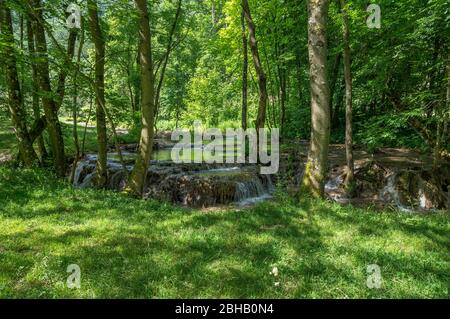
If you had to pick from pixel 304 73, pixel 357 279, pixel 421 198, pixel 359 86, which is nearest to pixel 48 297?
pixel 357 279

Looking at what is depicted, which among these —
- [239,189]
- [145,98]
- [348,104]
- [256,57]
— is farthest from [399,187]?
[145,98]

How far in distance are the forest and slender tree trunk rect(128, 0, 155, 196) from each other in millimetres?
39

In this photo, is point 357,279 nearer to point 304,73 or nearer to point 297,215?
point 297,215

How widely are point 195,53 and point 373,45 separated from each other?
26.1 meters

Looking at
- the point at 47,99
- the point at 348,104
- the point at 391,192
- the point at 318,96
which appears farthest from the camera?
the point at 391,192

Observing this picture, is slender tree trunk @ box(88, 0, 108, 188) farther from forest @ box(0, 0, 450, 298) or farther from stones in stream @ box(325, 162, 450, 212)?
stones in stream @ box(325, 162, 450, 212)

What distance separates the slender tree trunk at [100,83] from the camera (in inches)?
432

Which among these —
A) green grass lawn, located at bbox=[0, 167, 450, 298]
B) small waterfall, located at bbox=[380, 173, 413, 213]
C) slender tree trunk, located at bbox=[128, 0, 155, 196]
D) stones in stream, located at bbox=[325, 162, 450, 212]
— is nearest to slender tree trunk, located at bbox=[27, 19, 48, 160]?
slender tree trunk, located at bbox=[128, 0, 155, 196]

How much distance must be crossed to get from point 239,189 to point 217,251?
844 cm

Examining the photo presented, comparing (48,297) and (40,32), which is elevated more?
(40,32)

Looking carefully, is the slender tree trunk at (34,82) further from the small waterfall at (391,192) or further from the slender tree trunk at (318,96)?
the small waterfall at (391,192)

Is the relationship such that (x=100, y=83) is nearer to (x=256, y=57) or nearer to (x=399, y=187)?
(x=256, y=57)

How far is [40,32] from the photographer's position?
39.3ft

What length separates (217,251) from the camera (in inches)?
225
